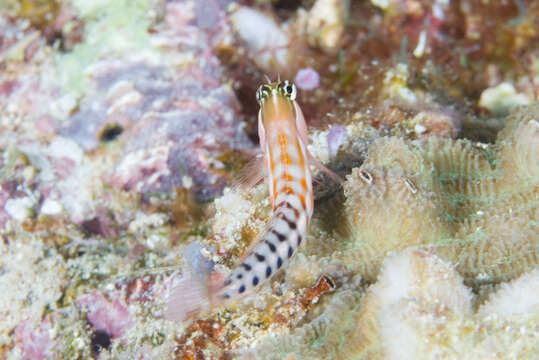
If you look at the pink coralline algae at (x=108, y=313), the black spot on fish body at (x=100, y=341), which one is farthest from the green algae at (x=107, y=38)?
the black spot on fish body at (x=100, y=341)

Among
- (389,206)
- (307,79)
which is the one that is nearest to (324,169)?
(389,206)

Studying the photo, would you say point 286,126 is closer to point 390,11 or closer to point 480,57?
point 390,11

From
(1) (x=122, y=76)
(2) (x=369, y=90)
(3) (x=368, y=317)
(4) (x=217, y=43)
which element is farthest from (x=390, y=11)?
(3) (x=368, y=317)

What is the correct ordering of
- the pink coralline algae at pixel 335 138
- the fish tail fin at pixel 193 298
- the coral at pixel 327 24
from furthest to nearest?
1. the coral at pixel 327 24
2. the pink coralline algae at pixel 335 138
3. the fish tail fin at pixel 193 298

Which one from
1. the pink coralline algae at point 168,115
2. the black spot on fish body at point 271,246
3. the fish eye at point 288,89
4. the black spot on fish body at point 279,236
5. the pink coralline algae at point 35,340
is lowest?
the pink coralline algae at point 35,340

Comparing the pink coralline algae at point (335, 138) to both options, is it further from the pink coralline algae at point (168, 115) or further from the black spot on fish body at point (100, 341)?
the black spot on fish body at point (100, 341)

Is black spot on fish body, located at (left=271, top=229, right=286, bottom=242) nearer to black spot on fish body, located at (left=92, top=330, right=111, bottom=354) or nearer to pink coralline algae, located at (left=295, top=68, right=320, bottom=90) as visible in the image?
black spot on fish body, located at (left=92, top=330, right=111, bottom=354)

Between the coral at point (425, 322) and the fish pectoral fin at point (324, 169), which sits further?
the fish pectoral fin at point (324, 169)

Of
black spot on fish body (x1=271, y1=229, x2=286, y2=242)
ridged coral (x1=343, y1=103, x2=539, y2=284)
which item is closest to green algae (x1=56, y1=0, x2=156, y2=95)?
black spot on fish body (x1=271, y1=229, x2=286, y2=242)
